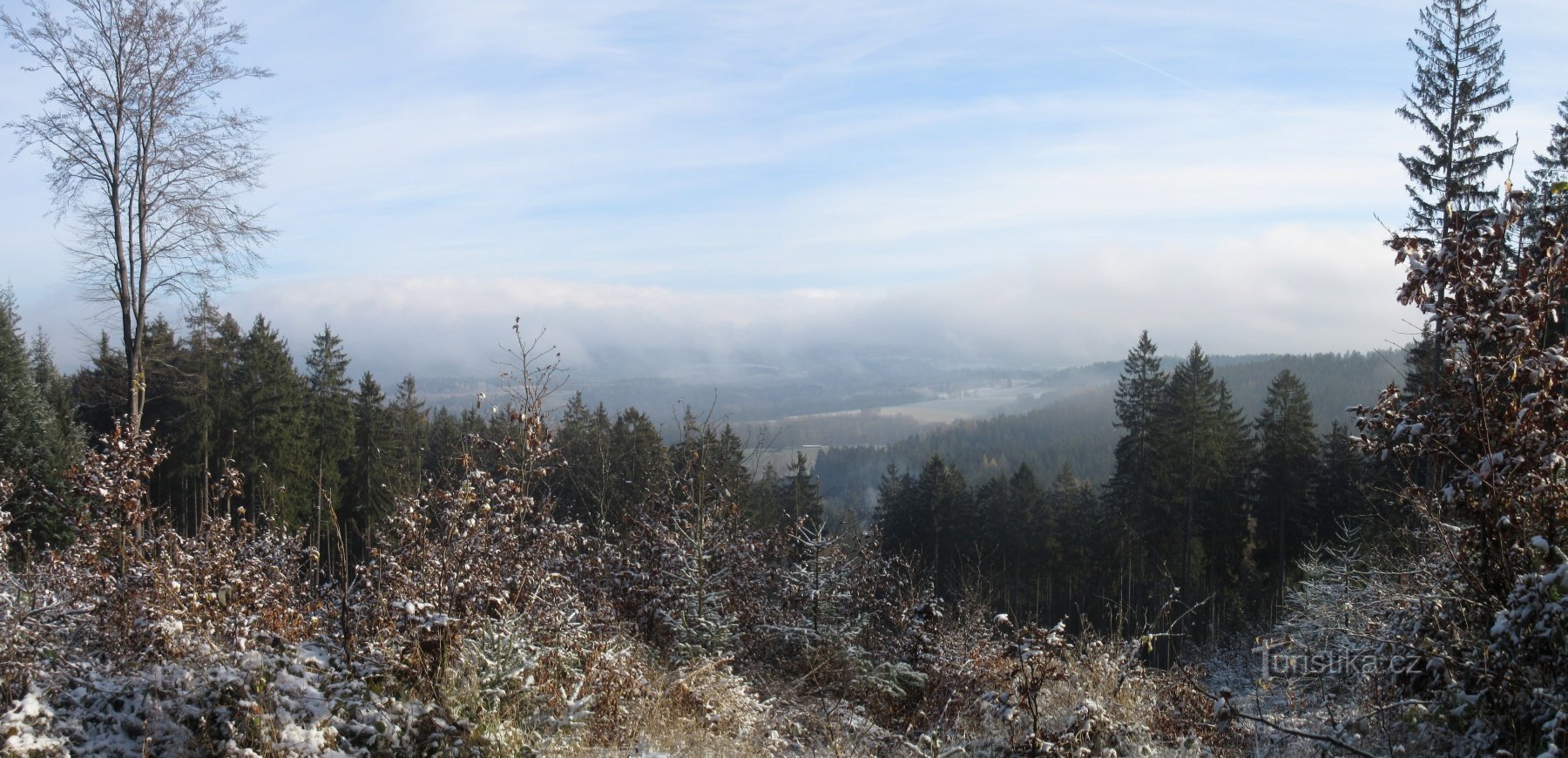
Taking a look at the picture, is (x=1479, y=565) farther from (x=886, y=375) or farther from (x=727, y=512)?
(x=886, y=375)

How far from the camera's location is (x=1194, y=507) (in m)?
29.7

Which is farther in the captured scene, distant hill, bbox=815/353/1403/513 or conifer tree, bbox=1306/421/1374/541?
distant hill, bbox=815/353/1403/513

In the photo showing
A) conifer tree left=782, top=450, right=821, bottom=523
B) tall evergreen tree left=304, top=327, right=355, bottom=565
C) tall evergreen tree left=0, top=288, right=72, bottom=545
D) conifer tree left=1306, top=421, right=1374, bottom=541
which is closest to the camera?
tall evergreen tree left=0, top=288, right=72, bottom=545

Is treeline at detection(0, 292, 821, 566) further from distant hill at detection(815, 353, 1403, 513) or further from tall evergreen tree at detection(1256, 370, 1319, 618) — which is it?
distant hill at detection(815, 353, 1403, 513)

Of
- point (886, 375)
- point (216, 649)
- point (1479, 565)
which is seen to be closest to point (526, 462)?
point (216, 649)

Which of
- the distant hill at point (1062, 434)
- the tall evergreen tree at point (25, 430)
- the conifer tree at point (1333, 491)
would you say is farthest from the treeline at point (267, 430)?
the distant hill at point (1062, 434)

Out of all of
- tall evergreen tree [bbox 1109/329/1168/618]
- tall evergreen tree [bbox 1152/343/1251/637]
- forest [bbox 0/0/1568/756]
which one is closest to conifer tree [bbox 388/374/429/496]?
forest [bbox 0/0/1568/756]

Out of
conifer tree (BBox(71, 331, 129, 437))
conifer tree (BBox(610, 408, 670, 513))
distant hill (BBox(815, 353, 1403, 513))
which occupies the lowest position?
distant hill (BBox(815, 353, 1403, 513))

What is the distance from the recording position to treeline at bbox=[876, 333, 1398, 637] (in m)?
28.0

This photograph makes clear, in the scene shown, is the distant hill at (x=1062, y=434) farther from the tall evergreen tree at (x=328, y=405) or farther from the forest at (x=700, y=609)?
the forest at (x=700, y=609)

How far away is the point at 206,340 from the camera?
28.2 m

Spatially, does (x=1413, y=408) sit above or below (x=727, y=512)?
above

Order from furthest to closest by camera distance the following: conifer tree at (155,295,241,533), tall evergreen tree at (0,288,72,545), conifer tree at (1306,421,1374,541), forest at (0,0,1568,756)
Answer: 1. conifer tree at (155,295,241,533)
2. conifer tree at (1306,421,1374,541)
3. tall evergreen tree at (0,288,72,545)
4. forest at (0,0,1568,756)

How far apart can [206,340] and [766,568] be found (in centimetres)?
2426
